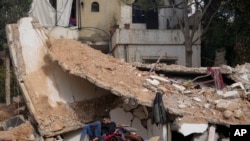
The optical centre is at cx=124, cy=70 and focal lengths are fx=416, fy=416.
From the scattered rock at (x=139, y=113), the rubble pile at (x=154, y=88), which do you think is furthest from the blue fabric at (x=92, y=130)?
the scattered rock at (x=139, y=113)

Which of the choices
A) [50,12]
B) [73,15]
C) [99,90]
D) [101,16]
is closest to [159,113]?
[99,90]

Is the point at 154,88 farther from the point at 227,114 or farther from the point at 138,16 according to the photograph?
the point at 138,16

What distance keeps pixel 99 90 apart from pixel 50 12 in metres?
8.59

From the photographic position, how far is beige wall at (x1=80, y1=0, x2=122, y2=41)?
1966 centimetres

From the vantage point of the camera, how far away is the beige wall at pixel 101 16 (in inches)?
774

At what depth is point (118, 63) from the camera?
11.2 meters

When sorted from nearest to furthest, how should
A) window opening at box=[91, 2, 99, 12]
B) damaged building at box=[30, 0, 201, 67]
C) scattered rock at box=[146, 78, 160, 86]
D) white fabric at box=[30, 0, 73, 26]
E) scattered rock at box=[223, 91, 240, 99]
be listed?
scattered rock at box=[223, 91, 240, 99]
scattered rock at box=[146, 78, 160, 86]
damaged building at box=[30, 0, 201, 67]
white fabric at box=[30, 0, 73, 26]
window opening at box=[91, 2, 99, 12]

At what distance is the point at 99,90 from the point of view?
1099 cm

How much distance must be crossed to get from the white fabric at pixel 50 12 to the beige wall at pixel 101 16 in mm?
856

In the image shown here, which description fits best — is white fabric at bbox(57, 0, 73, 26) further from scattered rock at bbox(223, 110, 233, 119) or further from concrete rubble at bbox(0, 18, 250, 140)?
Answer: scattered rock at bbox(223, 110, 233, 119)

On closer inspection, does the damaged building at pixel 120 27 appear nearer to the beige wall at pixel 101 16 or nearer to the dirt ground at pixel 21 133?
the beige wall at pixel 101 16

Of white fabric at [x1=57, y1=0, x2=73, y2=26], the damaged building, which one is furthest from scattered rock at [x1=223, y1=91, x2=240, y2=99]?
white fabric at [x1=57, y1=0, x2=73, y2=26]

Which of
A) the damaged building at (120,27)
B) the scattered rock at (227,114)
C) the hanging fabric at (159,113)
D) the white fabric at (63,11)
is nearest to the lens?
the hanging fabric at (159,113)

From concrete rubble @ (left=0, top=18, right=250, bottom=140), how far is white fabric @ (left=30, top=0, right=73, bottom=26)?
678 cm
